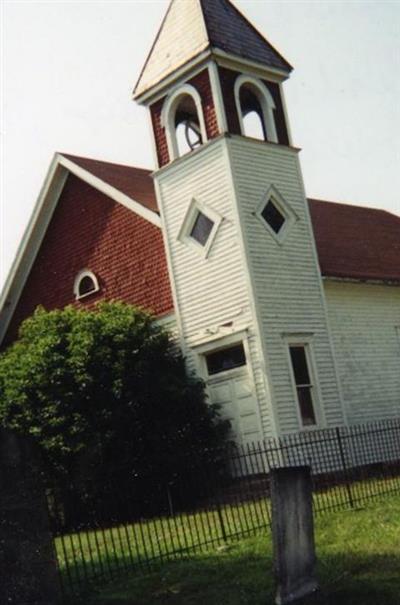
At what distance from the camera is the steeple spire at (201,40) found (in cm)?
2014

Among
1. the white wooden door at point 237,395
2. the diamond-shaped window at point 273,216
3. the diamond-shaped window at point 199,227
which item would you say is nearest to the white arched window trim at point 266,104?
the diamond-shaped window at point 273,216

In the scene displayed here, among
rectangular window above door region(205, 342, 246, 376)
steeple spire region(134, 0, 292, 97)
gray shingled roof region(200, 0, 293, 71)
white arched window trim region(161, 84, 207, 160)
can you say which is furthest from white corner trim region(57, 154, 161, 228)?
gray shingled roof region(200, 0, 293, 71)

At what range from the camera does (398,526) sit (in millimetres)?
11969

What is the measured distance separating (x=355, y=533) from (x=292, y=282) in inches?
342

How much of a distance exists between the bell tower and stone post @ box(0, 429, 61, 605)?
10.1 meters

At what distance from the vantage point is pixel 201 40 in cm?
2003

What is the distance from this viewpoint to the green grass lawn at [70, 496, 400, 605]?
8.86 meters

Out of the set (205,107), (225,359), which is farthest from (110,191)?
(225,359)

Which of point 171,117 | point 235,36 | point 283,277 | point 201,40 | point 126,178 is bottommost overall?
point 283,277

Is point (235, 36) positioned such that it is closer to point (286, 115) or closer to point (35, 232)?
point (286, 115)

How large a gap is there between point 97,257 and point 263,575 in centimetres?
1446

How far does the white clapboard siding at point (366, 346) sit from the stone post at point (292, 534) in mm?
11855

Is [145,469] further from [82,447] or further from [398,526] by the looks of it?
[398,526]

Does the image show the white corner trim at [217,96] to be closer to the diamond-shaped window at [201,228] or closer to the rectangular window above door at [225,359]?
the diamond-shaped window at [201,228]
